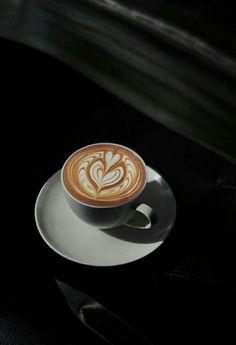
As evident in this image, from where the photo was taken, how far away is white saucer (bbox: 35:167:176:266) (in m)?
0.32

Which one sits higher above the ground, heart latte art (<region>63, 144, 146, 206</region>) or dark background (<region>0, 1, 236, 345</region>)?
heart latte art (<region>63, 144, 146, 206</region>)

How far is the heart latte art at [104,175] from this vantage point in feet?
1.05

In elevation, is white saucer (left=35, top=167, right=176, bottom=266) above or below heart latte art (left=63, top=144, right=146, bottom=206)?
below

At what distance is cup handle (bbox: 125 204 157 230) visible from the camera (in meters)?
0.32

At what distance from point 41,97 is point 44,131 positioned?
2.5 inches

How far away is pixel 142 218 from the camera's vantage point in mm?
339

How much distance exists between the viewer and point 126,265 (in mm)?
322

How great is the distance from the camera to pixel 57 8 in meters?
0.13

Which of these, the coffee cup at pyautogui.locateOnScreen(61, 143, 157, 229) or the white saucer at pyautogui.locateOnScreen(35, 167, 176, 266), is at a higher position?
the coffee cup at pyautogui.locateOnScreen(61, 143, 157, 229)

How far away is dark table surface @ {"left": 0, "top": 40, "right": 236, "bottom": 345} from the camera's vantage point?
11.9 inches

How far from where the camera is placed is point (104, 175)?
0.33 m

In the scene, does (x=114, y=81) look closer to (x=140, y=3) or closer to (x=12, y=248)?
(x=140, y=3)

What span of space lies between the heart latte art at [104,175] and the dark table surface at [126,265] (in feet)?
0.15

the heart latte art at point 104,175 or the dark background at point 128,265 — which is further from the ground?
the heart latte art at point 104,175
